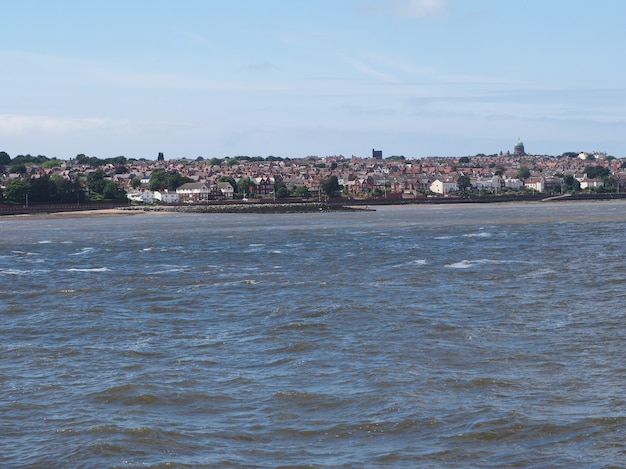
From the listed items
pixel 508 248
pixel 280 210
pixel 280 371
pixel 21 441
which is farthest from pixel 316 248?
pixel 280 210

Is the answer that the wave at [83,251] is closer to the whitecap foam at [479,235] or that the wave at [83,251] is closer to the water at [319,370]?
the water at [319,370]

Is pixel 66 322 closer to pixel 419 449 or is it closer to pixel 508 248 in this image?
pixel 419 449

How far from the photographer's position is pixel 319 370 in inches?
680

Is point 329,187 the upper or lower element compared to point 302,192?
upper

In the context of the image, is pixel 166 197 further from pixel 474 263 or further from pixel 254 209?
pixel 474 263

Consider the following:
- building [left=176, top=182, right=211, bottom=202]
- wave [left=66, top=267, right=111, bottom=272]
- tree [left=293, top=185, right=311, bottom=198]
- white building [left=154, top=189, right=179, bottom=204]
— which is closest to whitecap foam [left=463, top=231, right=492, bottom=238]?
wave [left=66, top=267, right=111, bottom=272]

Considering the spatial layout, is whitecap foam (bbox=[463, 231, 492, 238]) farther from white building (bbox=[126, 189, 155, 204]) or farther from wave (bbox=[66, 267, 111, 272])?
white building (bbox=[126, 189, 155, 204])

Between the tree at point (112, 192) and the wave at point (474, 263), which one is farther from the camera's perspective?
the tree at point (112, 192)

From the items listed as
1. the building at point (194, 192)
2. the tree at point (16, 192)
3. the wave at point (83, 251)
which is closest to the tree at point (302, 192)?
the building at point (194, 192)

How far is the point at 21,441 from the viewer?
43.3 feet

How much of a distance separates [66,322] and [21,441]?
36.6ft

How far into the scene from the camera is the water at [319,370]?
498 inches

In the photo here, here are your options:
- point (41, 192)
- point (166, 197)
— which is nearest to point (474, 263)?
point (41, 192)

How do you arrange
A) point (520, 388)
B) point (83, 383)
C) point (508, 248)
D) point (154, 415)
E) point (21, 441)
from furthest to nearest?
point (508, 248)
point (83, 383)
point (520, 388)
point (154, 415)
point (21, 441)
